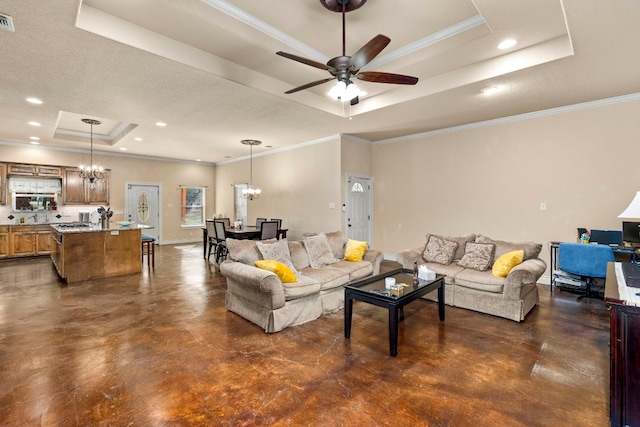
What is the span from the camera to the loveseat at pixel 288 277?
315 cm

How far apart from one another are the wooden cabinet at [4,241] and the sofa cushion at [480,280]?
9536 mm

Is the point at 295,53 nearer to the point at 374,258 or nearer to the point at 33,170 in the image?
the point at 374,258

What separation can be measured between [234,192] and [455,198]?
693 centimetres

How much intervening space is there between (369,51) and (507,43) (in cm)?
185

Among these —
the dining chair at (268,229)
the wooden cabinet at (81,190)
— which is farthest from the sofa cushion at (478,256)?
the wooden cabinet at (81,190)

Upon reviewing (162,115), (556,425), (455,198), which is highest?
(162,115)

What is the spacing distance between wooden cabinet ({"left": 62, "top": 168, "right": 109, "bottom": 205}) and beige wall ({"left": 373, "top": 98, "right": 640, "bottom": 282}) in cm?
766

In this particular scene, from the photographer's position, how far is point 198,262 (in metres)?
6.89

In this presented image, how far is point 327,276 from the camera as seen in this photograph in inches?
149

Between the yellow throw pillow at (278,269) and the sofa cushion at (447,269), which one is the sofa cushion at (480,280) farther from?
the yellow throw pillow at (278,269)

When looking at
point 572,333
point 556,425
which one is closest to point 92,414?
point 556,425

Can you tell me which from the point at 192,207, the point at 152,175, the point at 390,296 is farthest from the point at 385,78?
the point at 192,207

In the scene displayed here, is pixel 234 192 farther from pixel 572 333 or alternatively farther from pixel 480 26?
pixel 572 333

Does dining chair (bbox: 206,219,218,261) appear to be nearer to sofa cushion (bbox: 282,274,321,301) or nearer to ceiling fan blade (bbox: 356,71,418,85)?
sofa cushion (bbox: 282,274,321,301)
